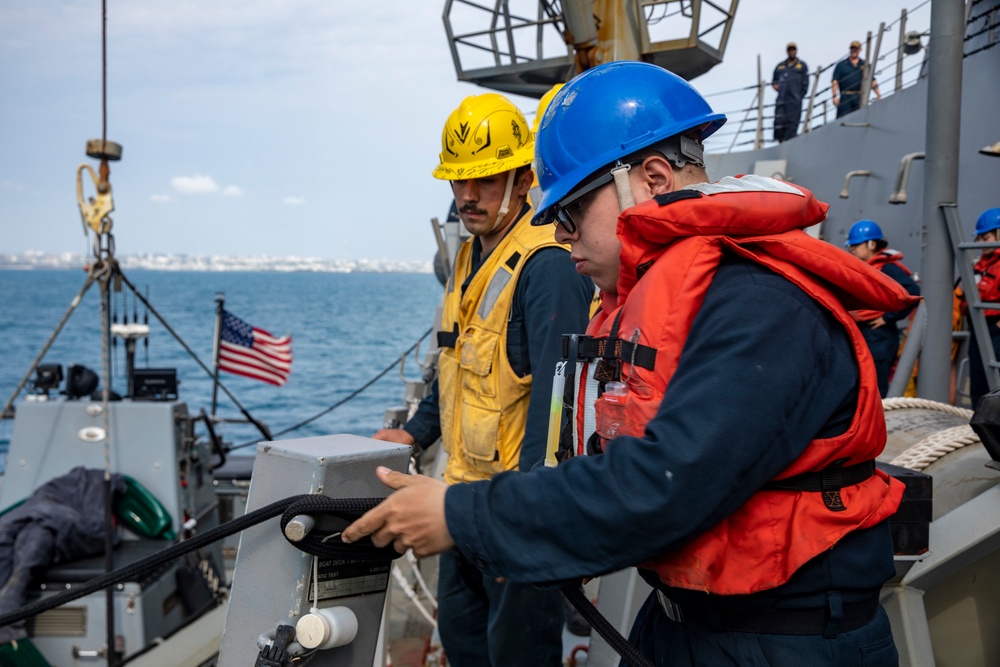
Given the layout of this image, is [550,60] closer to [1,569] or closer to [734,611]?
[1,569]

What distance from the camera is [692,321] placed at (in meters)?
1.44

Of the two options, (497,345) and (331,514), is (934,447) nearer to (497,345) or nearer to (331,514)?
(497,345)

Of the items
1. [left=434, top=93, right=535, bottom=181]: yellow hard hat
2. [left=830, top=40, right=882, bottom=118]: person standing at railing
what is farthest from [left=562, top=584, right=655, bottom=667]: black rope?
[left=830, top=40, right=882, bottom=118]: person standing at railing

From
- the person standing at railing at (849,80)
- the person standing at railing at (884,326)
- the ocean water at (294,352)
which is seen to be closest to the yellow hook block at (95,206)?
the ocean water at (294,352)

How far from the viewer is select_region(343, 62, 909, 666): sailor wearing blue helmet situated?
4.39 ft

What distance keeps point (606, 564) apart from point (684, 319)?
16.2 inches

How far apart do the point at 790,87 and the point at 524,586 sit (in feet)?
42.2

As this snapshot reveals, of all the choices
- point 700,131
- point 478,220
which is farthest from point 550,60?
point 700,131

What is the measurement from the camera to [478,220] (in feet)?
10.3

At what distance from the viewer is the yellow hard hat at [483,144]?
3.16 metres

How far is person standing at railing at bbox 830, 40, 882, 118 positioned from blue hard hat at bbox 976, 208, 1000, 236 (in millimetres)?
5836

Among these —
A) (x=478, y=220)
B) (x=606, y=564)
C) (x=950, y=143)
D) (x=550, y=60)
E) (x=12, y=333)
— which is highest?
(x=550, y=60)

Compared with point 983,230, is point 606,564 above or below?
below

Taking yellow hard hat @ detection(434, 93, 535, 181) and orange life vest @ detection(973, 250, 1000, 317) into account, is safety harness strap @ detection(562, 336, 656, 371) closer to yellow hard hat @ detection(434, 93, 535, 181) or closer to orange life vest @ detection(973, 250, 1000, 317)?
yellow hard hat @ detection(434, 93, 535, 181)
